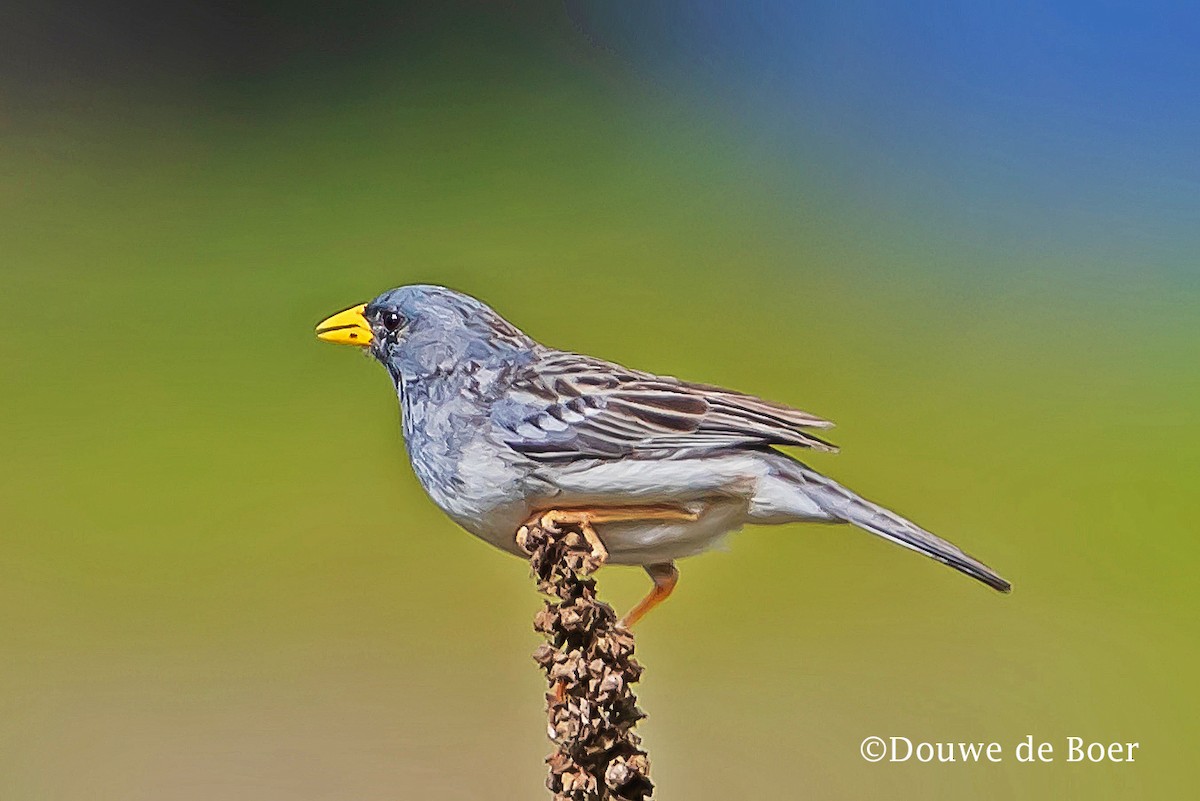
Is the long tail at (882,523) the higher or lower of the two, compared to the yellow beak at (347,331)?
lower

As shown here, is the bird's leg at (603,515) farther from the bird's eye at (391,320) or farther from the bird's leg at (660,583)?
the bird's eye at (391,320)

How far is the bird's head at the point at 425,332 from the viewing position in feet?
4.96

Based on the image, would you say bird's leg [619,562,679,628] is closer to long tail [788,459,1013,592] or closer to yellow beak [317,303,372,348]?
long tail [788,459,1013,592]

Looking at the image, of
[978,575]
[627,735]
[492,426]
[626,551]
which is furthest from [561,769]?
[978,575]

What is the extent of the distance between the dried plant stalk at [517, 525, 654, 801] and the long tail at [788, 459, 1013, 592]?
0.28m

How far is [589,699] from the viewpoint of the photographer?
1293 millimetres

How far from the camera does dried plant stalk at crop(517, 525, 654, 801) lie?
1.29 metres

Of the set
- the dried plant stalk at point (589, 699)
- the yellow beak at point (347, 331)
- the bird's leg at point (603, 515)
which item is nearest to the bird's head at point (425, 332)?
the yellow beak at point (347, 331)

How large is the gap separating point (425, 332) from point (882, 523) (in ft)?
1.90

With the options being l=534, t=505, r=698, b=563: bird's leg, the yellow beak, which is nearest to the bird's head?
the yellow beak

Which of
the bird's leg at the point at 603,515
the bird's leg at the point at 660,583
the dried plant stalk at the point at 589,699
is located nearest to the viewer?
the dried plant stalk at the point at 589,699

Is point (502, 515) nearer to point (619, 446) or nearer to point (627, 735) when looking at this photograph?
point (619, 446)

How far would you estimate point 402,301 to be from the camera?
1540mm

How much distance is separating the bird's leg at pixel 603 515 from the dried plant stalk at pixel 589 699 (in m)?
0.08
